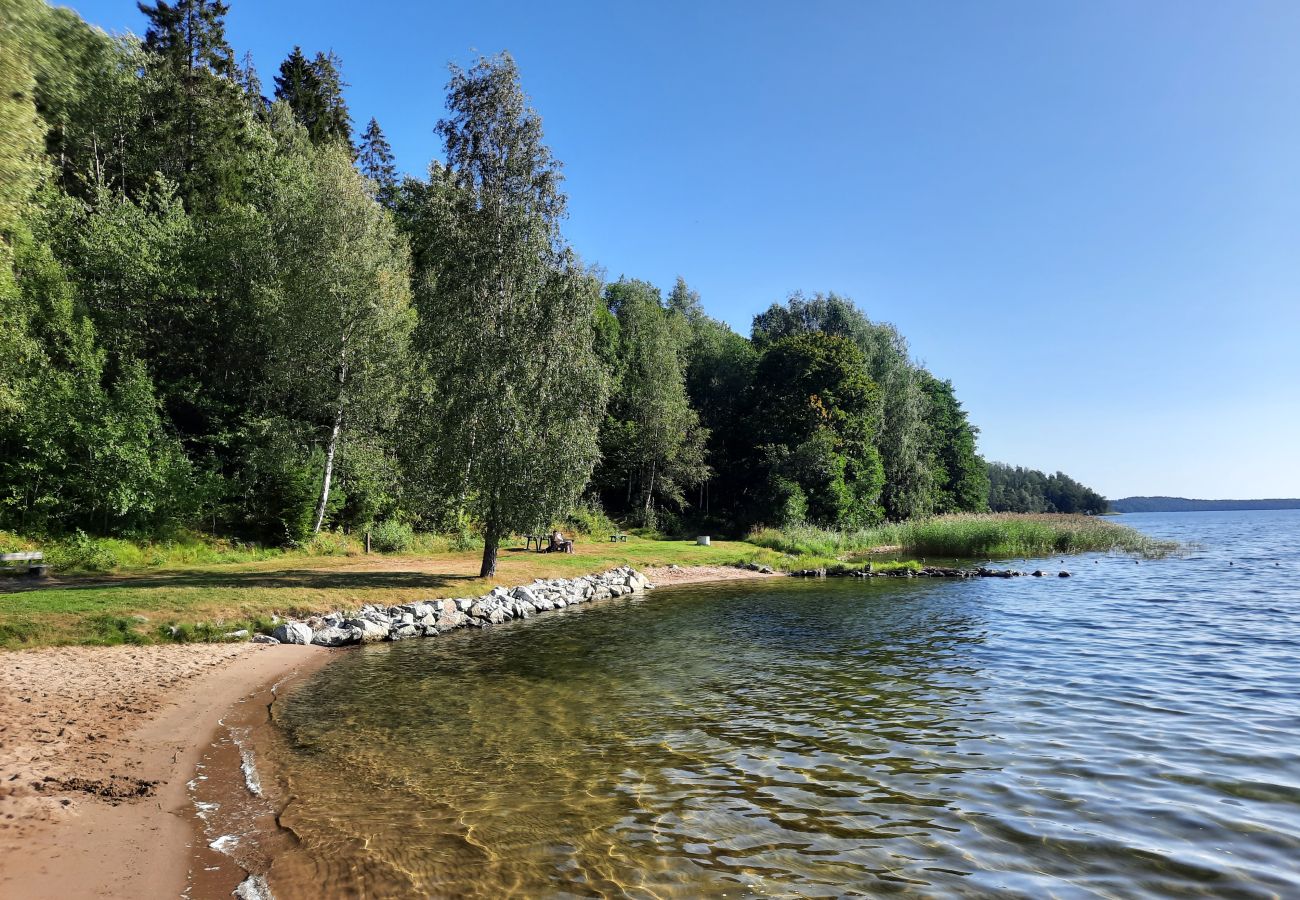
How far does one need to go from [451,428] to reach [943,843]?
18946 mm

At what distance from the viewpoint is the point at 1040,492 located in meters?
151

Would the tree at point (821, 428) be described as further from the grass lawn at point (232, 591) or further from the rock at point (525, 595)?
the rock at point (525, 595)

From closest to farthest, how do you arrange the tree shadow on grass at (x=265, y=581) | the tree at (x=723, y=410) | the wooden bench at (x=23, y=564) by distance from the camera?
the tree shadow on grass at (x=265, y=581)
the wooden bench at (x=23, y=564)
the tree at (x=723, y=410)

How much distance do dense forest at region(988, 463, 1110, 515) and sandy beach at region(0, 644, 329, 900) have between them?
459ft

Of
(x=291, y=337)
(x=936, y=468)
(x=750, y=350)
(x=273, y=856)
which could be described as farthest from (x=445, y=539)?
(x=936, y=468)

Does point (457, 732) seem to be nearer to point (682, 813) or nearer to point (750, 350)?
point (682, 813)


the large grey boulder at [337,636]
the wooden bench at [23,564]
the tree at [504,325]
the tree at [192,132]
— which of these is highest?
the tree at [192,132]

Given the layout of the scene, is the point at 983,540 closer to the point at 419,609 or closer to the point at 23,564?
the point at 419,609

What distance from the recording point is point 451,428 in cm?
2202

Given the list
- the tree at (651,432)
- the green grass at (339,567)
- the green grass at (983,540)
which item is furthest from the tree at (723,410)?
the green grass at (339,567)

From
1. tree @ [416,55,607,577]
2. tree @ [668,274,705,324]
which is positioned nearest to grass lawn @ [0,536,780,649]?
tree @ [416,55,607,577]

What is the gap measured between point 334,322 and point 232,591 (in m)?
16.1

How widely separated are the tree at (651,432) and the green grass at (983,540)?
1421 centimetres

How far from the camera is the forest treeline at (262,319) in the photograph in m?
22.0
